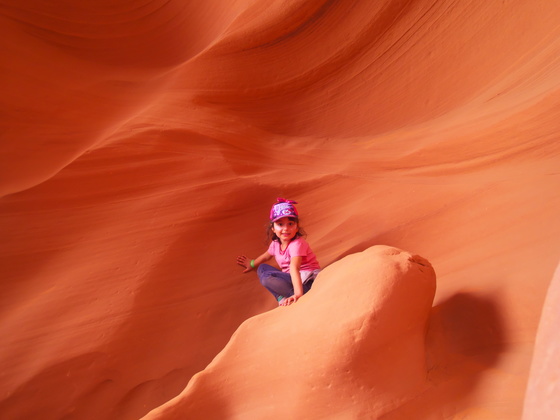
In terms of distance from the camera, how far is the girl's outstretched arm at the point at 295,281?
153 cm

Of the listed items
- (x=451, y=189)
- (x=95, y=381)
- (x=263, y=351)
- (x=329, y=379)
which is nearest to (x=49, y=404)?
(x=95, y=381)

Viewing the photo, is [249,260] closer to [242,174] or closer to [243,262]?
[243,262]

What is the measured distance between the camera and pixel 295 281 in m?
1.65

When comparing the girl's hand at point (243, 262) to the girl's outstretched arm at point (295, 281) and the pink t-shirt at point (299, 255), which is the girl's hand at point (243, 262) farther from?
the girl's outstretched arm at point (295, 281)

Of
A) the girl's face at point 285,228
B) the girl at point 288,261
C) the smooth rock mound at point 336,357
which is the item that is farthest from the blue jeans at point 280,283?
the smooth rock mound at point 336,357

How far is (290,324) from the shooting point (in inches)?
50.4

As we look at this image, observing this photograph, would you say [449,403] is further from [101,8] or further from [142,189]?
[101,8]

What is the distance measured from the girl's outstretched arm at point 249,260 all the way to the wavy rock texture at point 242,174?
0.07 metres

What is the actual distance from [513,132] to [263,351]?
151cm

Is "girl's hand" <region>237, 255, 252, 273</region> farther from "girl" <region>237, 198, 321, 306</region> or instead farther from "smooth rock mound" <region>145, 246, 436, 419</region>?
"smooth rock mound" <region>145, 246, 436, 419</region>

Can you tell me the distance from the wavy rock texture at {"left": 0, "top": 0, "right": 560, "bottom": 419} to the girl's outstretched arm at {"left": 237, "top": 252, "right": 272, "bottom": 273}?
0.07 meters

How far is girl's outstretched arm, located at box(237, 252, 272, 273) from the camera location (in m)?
2.02

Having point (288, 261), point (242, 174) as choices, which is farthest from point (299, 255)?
point (242, 174)


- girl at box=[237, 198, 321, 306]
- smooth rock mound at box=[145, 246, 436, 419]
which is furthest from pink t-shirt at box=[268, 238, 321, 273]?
smooth rock mound at box=[145, 246, 436, 419]
